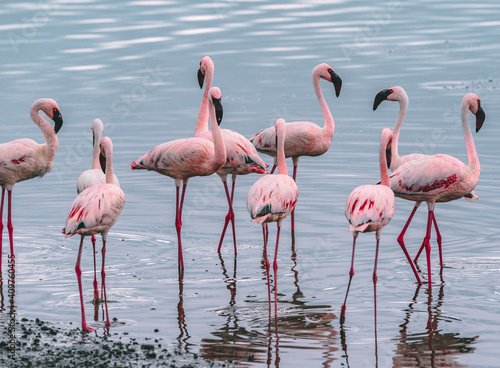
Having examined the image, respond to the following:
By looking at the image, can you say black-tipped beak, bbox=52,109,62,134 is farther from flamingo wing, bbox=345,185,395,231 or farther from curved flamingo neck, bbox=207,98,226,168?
flamingo wing, bbox=345,185,395,231

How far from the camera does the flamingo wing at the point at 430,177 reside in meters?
9.22

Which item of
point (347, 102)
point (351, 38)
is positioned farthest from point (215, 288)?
point (351, 38)

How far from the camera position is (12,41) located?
80.0 feet

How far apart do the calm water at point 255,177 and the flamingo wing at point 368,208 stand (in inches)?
36.2

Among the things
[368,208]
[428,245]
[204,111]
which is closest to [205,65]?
[204,111]

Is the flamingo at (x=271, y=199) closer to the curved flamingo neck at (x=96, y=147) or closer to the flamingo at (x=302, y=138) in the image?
the curved flamingo neck at (x=96, y=147)

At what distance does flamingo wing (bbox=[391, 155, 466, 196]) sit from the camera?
30.2 ft

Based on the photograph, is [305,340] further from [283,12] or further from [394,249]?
[283,12]

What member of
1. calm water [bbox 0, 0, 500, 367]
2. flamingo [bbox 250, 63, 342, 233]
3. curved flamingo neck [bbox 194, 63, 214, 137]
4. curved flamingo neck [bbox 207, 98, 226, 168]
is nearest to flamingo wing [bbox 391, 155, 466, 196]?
calm water [bbox 0, 0, 500, 367]

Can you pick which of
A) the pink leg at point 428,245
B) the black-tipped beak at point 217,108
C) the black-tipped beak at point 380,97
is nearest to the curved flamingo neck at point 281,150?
the black-tipped beak at point 217,108

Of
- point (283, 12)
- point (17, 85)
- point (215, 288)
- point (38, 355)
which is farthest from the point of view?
point (283, 12)

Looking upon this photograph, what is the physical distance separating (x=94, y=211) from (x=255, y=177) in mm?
6066

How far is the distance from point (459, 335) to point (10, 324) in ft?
12.8

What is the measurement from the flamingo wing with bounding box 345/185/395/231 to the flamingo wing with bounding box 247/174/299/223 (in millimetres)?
680
